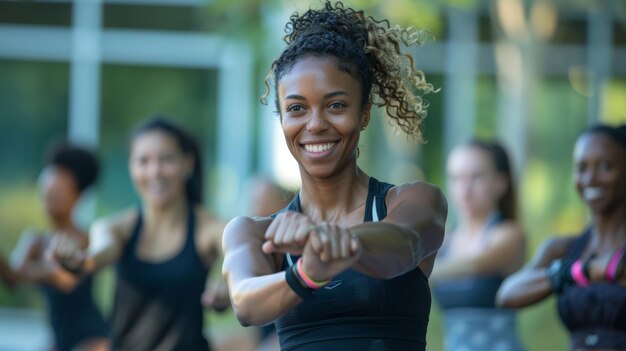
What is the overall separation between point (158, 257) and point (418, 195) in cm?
328

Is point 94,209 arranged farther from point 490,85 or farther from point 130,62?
point 490,85

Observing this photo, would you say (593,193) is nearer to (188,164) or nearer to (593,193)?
(593,193)

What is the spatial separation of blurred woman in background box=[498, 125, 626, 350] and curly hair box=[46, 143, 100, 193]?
4.14 meters

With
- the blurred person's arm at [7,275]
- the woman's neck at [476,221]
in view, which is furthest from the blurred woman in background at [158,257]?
the woman's neck at [476,221]

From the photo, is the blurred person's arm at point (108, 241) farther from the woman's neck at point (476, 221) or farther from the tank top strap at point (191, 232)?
the woman's neck at point (476, 221)

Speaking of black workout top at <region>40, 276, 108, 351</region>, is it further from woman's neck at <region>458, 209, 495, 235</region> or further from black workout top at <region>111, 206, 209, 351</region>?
woman's neck at <region>458, 209, 495, 235</region>

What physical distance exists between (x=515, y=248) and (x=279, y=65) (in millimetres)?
3973

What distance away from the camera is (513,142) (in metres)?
15.8

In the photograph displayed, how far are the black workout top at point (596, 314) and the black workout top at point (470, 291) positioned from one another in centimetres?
165

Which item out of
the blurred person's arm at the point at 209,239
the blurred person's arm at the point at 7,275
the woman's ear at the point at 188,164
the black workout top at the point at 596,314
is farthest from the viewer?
the blurred person's arm at the point at 7,275

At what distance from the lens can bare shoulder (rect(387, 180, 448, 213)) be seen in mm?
3926

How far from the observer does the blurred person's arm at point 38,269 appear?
751 cm

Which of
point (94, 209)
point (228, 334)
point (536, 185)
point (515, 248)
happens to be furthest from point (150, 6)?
point (515, 248)

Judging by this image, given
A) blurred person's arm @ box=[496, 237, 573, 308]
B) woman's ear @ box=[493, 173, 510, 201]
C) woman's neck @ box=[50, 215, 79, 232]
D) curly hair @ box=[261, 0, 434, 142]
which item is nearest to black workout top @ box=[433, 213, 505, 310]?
woman's ear @ box=[493, 173, 510, 201]
